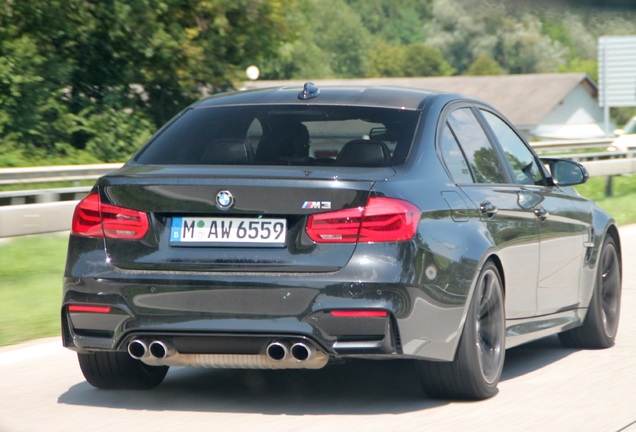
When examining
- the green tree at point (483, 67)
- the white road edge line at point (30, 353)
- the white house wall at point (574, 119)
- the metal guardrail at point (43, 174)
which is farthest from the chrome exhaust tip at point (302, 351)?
the green tree at point (483, 67)

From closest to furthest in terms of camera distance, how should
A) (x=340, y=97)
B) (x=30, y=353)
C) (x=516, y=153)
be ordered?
1. (x=340, y=97)
2. (x=516, y=153)
3. (x=30, y=353)

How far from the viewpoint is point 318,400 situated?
6301 mm

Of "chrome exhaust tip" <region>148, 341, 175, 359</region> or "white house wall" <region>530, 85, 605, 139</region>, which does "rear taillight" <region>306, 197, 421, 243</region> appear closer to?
"chrome exhaust tip" <region>148, 341, 175, 359</region>

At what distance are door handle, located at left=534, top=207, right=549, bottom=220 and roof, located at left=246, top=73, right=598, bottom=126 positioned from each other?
290 ft

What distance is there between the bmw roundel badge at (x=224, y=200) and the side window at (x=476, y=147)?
141 cm

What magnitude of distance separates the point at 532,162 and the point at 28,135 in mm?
25979

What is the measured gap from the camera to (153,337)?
19.1 ft

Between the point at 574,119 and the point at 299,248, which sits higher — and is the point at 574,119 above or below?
below

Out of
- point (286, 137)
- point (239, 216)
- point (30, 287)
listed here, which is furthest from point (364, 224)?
point (30, 287)

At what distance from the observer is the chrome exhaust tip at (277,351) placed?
222 inches

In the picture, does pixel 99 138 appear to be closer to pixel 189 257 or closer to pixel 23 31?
pixel 23 31

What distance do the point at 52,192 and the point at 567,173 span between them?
34.8 feet

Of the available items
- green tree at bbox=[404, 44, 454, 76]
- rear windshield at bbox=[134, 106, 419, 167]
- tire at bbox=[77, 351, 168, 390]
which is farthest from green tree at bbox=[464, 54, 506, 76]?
tire at bbox=[77, 351, 168, 390]

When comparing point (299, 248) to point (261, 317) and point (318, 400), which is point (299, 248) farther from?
point (318, 400)
